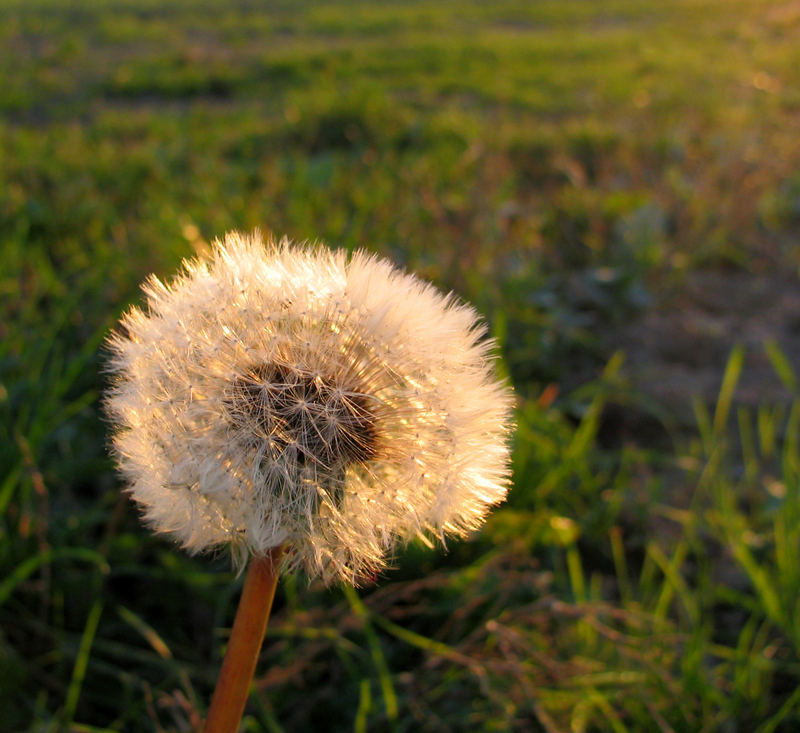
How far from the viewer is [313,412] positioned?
98 centimetres

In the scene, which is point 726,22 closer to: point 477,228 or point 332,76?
point 332,76

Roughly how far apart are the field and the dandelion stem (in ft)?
2.19

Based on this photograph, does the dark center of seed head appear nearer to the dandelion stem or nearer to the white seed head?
the white seed head

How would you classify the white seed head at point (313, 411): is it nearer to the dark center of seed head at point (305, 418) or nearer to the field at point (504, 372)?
the dark center of seed head at point (305, 418)

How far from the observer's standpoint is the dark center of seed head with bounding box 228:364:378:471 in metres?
0.97

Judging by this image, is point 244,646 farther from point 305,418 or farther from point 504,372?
Result: point 504,372

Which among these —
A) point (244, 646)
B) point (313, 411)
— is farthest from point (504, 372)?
point (244, 646)


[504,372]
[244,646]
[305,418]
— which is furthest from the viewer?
[504,372]

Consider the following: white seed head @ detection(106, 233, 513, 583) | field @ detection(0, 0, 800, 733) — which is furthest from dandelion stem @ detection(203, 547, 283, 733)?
field @ detection(0, 0, 800, 733)

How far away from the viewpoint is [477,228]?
12.0 ft

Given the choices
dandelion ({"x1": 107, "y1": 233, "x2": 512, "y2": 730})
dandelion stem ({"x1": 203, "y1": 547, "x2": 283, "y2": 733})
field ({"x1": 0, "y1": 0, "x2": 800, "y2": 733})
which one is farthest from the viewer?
field ({"x1": 0, "y1": 0, "x2": 800, "y2": 733})

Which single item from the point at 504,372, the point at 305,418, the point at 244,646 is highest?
the point at 305,418

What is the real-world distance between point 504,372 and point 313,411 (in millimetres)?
1700

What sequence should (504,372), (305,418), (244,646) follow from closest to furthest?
(244,646) → (305,418) → (504,372)
